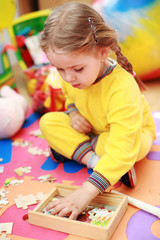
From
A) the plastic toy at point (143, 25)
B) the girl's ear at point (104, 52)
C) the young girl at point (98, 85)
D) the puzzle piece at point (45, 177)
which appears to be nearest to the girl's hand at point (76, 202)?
the young girl at point (98, 85)

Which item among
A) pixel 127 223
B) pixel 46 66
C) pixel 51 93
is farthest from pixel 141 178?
pixel 46 66

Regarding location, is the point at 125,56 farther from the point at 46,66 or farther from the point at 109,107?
the point at 46,66

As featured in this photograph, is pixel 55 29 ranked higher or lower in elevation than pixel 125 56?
higher

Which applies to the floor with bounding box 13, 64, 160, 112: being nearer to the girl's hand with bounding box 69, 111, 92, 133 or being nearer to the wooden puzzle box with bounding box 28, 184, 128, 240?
the girl's hand with bounding box 69, 111, 92, 133

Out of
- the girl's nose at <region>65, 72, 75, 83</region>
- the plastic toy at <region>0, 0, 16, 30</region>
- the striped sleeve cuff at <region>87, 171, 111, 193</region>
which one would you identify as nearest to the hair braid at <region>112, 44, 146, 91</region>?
the girl's nose at <region>65, 72, 75, 83</region>

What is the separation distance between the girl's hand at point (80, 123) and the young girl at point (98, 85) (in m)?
0.05

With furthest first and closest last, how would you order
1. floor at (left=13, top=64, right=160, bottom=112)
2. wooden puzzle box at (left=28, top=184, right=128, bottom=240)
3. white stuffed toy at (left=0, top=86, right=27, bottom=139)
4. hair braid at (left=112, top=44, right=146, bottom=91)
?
floor at (left=13, top=64, right=160, bottom=112) → white stuffed toy at (left=0, top=86, right=27, bottom=139) → hair braid at (left=112, top=44, right=146, bottom=91) → wooden puzzle box at (left=28, top=184, right=128, bottom=240)

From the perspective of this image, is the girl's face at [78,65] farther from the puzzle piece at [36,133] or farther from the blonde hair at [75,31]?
the puzzle piece at [36,133]

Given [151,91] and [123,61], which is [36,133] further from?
[151,91]

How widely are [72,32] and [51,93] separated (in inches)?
30.2

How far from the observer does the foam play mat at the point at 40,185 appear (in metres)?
0.82

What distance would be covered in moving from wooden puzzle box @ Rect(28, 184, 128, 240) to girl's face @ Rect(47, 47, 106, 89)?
0.32m

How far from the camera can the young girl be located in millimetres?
812

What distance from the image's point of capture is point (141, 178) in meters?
1.02
